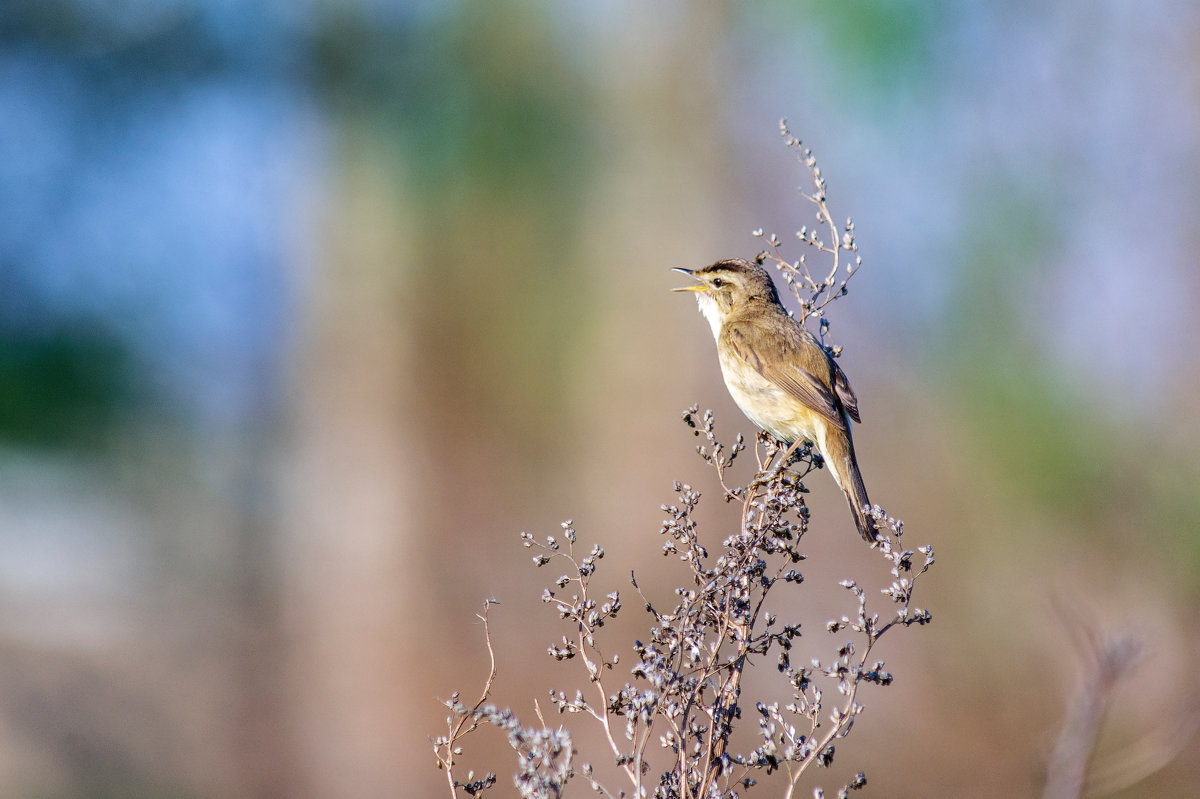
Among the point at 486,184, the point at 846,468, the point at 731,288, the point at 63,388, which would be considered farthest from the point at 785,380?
the point at 63,388

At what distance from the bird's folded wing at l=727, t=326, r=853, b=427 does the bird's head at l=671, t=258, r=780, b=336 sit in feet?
1.34

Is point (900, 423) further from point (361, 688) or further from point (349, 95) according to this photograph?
point (349, 95)

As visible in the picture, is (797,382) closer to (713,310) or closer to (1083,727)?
(713,310)

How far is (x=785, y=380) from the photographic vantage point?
3.66 metres

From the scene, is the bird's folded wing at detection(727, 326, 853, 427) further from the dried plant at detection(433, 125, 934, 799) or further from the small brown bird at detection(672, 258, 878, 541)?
the dried plant at detection(433, 125, 934, 799)

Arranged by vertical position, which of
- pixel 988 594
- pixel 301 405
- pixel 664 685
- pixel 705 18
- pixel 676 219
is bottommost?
pixel 664 685

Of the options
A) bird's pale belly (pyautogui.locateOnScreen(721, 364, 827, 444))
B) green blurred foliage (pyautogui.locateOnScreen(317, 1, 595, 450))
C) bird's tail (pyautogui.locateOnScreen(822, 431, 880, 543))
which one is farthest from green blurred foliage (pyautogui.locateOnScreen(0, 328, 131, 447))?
bird's tail (pyautogui.locateOnScreen(822, 431, 880, 543))

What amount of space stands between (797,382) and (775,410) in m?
0.15

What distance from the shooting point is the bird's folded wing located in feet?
11.7

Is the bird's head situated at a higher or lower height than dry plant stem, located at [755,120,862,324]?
higher

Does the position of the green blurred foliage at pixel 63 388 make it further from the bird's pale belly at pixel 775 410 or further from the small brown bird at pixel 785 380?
the bird's pale belly at pixel 775 410

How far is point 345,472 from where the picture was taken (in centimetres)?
1293

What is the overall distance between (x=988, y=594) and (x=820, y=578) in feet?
4.17

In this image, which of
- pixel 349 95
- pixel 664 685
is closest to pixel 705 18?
pixel 349 95
